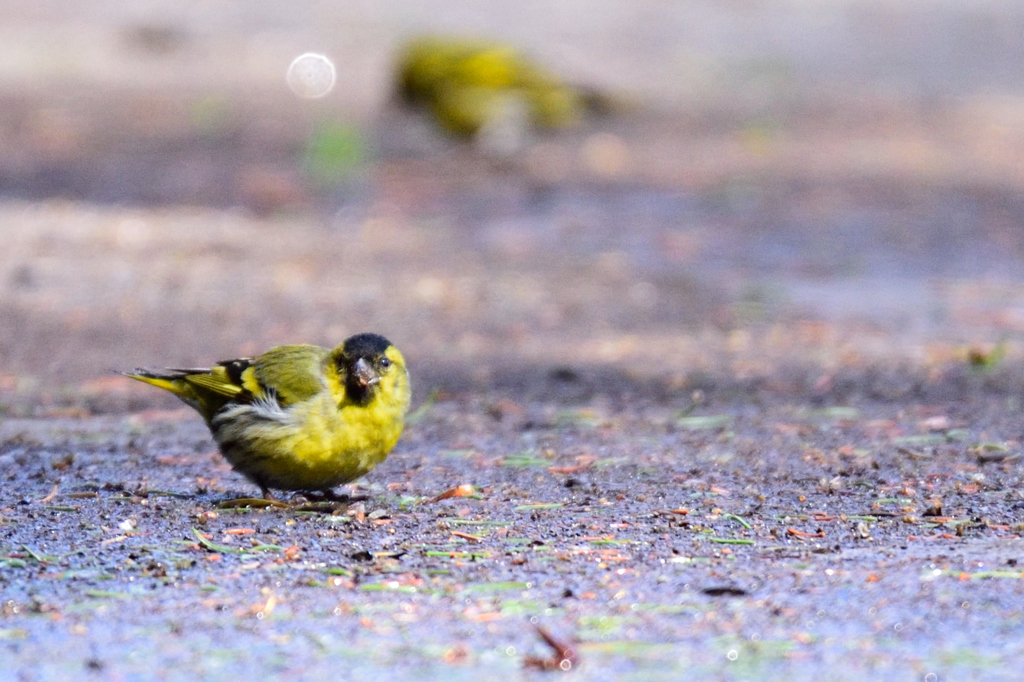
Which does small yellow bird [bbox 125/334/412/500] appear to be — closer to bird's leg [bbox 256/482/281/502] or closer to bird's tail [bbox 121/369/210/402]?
bird's leg [bbox 256/482/281/502]

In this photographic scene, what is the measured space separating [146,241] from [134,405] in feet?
13.4

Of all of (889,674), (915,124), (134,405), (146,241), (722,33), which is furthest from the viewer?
(722,33)

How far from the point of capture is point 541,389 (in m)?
8.06

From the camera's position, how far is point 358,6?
24.9 m

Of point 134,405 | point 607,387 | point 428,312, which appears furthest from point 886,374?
point 134,405

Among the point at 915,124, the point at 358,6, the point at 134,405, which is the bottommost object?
the point at 134,405

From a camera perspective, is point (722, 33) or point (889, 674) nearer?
point (889, 674)

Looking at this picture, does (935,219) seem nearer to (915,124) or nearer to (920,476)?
(915,124)

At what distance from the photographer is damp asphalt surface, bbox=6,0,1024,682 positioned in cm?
431

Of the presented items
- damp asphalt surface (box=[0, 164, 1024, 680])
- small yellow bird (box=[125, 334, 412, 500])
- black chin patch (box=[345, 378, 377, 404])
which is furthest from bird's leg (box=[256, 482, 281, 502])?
black chin patch (box=[345, 378, 377, 404])

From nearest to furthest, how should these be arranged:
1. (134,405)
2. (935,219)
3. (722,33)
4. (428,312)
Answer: (134,405) < (428,312) < (935,219) < (722,33)

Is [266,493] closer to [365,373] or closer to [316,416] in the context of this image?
[316,416]

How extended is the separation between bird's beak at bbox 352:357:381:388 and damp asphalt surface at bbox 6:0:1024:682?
1.54 feet

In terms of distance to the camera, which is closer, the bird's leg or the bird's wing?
the bird's wing
